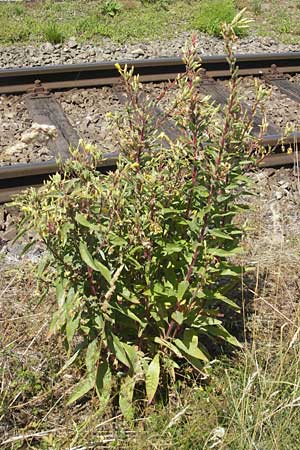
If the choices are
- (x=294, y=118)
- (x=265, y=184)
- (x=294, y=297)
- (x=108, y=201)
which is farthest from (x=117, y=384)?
(x=294, y=118)

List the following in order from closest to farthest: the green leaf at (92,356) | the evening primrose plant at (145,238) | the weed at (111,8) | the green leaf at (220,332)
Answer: the evening primrose plant at (145,238) → the green leaf at (92,356) → the green leaf at (220,332) → the weed at (111,8)

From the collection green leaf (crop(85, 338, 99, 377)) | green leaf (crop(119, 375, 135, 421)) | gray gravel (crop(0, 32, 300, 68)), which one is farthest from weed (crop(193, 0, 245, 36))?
green leaf (crop(85, 338, 99, 377))

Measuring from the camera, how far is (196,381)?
3672mm

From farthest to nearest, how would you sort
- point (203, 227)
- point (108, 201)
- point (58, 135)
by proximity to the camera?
point (58, 135), point (203, 227), point (108, 201)

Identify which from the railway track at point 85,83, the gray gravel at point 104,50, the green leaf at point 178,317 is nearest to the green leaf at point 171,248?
the green leaf at point 178,317

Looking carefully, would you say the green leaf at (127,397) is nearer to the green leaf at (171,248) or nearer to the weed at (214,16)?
the green leaf at (171,248)

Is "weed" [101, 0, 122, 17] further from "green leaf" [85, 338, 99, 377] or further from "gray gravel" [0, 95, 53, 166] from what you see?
"green leaf" [85, 338, 99, 377]

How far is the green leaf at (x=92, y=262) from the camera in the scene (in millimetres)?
2891

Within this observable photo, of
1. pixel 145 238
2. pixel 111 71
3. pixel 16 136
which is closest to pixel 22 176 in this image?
pixel 16 136

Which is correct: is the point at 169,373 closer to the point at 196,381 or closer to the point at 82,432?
the point at 196,381

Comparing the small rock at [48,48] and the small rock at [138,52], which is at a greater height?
the small rock at [48,48]

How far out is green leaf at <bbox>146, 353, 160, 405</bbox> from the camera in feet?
10.9

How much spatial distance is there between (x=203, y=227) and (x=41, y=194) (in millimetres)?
786

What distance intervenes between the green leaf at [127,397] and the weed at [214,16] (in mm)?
7151
